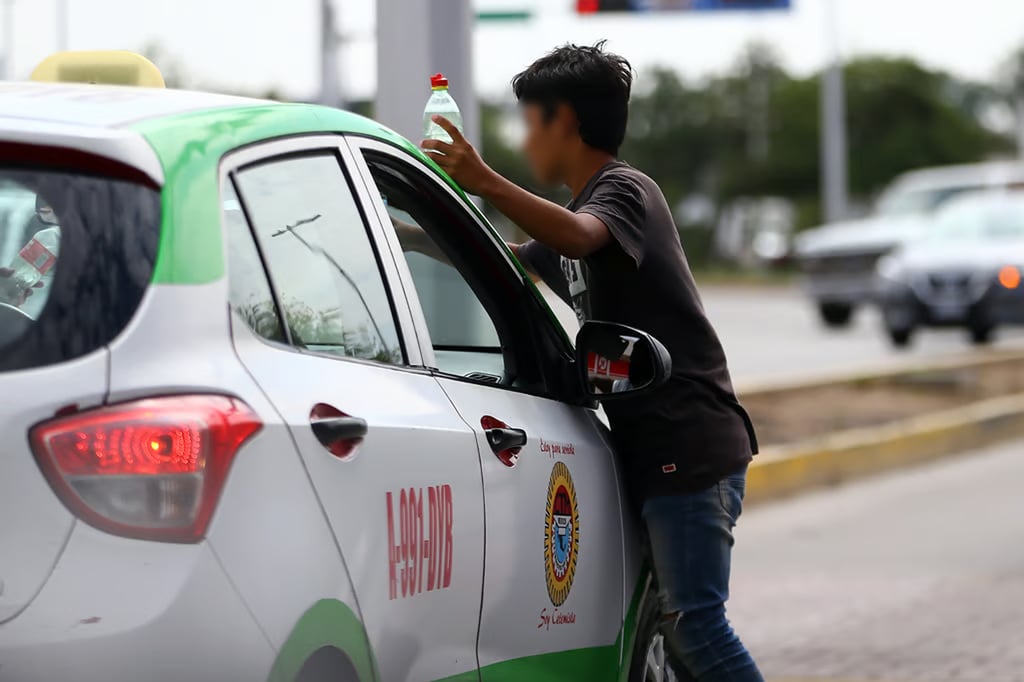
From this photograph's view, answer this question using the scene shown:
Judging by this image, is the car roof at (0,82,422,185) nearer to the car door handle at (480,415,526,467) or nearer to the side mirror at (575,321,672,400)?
the car door handle at (480,415,526,467)

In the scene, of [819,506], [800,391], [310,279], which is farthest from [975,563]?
[310,279]

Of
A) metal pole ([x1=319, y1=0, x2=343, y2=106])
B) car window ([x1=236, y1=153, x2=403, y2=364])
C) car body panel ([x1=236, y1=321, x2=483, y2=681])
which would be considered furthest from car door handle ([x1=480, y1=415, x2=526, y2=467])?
metal pole ([x1=319, y1=0, x2=343, y2=106])

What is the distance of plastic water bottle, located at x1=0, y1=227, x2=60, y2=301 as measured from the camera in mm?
3006

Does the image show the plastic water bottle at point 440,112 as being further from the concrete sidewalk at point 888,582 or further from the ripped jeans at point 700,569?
the concrete sidewalk at point 888,582

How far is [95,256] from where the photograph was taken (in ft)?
8.55

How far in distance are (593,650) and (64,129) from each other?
1758mm

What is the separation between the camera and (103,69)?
3.86 metres

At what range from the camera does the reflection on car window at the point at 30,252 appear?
8.95 feet

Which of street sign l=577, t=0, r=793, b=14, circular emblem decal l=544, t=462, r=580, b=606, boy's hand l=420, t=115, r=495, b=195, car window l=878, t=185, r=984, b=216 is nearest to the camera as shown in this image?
circular emblem decal l=544, t=462, r=580, b=606

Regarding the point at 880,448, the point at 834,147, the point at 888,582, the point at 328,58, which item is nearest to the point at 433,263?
the point at 888,582

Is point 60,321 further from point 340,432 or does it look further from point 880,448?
point 880,448

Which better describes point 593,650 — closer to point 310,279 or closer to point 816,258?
point 310,279

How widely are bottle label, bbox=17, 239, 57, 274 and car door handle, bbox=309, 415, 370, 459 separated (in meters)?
0.52

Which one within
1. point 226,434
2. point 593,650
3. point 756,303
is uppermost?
point 226,434
